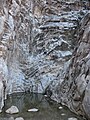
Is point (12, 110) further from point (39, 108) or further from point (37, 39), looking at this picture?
point (37, 39)

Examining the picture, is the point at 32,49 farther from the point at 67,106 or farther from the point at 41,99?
the point at 67,106

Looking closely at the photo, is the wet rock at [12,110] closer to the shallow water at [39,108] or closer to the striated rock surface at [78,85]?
the shallow water at [39,108]

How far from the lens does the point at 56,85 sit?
4852mm

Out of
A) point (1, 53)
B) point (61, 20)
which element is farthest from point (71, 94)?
point (61, 20)

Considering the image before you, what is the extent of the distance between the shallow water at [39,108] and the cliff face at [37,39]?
1.59 ft

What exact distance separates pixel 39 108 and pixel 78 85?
750 mm

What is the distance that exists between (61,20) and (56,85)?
8.65 feet

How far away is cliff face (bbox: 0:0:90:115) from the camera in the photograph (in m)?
5.04

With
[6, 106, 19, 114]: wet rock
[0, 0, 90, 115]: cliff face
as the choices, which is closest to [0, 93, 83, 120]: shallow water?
[6, 106, 19, 114]: wet rock

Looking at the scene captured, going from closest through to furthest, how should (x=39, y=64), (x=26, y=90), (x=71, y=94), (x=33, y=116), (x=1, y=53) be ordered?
(x=33, y=116), (x=71, y=94), (x=1, y=53), (x=26, y=90), (x=39, y=64)

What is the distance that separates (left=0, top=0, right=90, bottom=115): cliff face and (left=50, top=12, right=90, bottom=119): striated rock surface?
592 millimetres

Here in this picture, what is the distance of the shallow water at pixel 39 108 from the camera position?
336cm

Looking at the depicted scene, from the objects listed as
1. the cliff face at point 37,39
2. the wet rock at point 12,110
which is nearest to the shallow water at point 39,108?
the wet rock at point 12,110

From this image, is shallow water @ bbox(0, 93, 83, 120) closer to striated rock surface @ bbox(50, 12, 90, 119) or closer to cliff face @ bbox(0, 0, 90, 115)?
striated rock surface @ bbox(50, 12, 90, 119)
